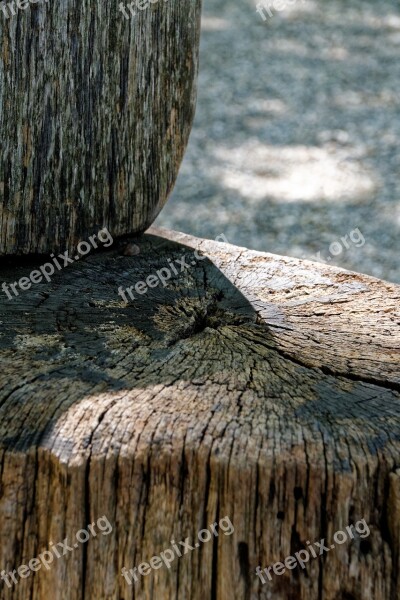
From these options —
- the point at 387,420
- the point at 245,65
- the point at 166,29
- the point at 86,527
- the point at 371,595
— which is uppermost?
the point at 245,65

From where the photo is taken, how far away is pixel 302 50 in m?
6.66

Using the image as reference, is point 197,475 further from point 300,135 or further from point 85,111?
point 300,135

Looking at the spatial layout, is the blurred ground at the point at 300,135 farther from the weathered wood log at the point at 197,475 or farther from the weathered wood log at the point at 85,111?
the weathered wood log at the point at 197,475

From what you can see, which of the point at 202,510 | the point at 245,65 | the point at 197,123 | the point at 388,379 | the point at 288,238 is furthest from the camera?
the point at 245,65

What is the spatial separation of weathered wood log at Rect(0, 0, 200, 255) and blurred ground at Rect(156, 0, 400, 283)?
2281mm

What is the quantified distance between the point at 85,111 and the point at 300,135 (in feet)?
12.2

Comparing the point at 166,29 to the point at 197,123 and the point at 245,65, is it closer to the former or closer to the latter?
the point at 197,123

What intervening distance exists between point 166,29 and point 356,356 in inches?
34.3

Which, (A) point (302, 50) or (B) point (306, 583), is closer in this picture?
(B) point (306, 583)

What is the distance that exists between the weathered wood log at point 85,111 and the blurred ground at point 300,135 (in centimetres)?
228

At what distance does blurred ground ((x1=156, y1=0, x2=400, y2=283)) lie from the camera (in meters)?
4.41

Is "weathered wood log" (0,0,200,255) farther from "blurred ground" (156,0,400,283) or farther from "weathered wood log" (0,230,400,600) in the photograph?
"blurred ground" (156,0,400,283)

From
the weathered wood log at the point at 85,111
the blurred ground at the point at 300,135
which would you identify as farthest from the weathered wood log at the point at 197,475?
the blurred ground at the point at 300,135

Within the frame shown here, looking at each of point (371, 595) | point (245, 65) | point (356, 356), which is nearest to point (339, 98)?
point (245, 65)
